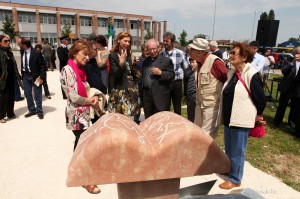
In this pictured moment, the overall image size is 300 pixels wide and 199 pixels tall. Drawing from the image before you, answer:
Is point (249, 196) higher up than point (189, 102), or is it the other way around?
point (249, 196)

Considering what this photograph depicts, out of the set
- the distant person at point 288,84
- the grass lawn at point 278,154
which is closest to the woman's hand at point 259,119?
the grass lawn at point 278,154

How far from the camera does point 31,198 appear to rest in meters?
2.81

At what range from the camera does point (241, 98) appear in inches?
104

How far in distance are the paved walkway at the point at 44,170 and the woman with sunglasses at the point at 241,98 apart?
64 cm

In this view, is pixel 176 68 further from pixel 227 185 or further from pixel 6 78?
pixel 6 78

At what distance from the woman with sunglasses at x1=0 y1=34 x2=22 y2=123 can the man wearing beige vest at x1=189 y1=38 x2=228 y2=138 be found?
169 inches

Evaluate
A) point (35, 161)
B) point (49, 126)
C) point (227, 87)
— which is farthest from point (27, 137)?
point (227, 87)

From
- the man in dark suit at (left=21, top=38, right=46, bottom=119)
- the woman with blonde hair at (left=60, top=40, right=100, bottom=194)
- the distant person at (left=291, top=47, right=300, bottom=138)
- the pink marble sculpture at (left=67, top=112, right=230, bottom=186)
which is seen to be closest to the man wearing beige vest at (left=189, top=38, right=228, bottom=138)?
the woman with blonde hair at (left=60, top=40, right=100, bottom=194)

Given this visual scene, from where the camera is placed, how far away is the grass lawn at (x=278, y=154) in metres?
3.46

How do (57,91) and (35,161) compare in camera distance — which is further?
(57,91)

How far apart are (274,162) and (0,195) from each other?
4.00 meters

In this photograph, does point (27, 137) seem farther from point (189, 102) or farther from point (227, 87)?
point (227, 87)

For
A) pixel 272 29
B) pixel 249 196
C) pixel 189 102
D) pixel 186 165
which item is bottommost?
pixel 189 102

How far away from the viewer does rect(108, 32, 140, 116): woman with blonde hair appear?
3.36 metres
